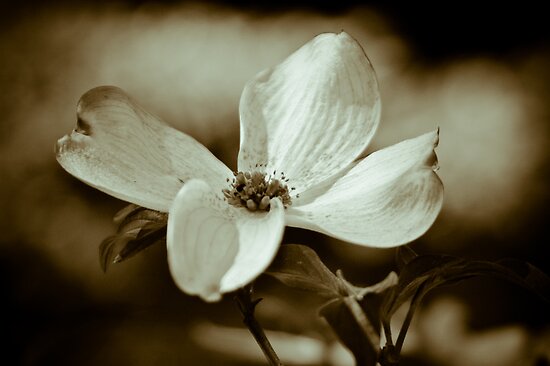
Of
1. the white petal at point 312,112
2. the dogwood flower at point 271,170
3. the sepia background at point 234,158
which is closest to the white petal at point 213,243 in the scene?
the dogwood flower at point 271,170

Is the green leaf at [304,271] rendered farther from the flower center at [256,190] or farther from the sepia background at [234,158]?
the sepia background at [234,158]

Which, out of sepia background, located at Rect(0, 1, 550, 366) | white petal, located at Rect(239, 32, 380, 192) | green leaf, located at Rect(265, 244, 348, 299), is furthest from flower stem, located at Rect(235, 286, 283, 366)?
sepia background, located at Rect(0, 1, 550, 366)

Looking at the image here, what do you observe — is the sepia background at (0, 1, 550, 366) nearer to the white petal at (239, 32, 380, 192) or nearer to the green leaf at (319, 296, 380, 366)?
the white petal at (239, 32, 380, 192)

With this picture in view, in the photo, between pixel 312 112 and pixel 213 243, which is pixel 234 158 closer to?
pixel 312 112

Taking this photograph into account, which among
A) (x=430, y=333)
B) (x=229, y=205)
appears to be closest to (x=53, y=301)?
(x=430, y=333)

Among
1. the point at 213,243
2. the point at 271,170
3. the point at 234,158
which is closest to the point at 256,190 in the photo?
the point at 271,170
